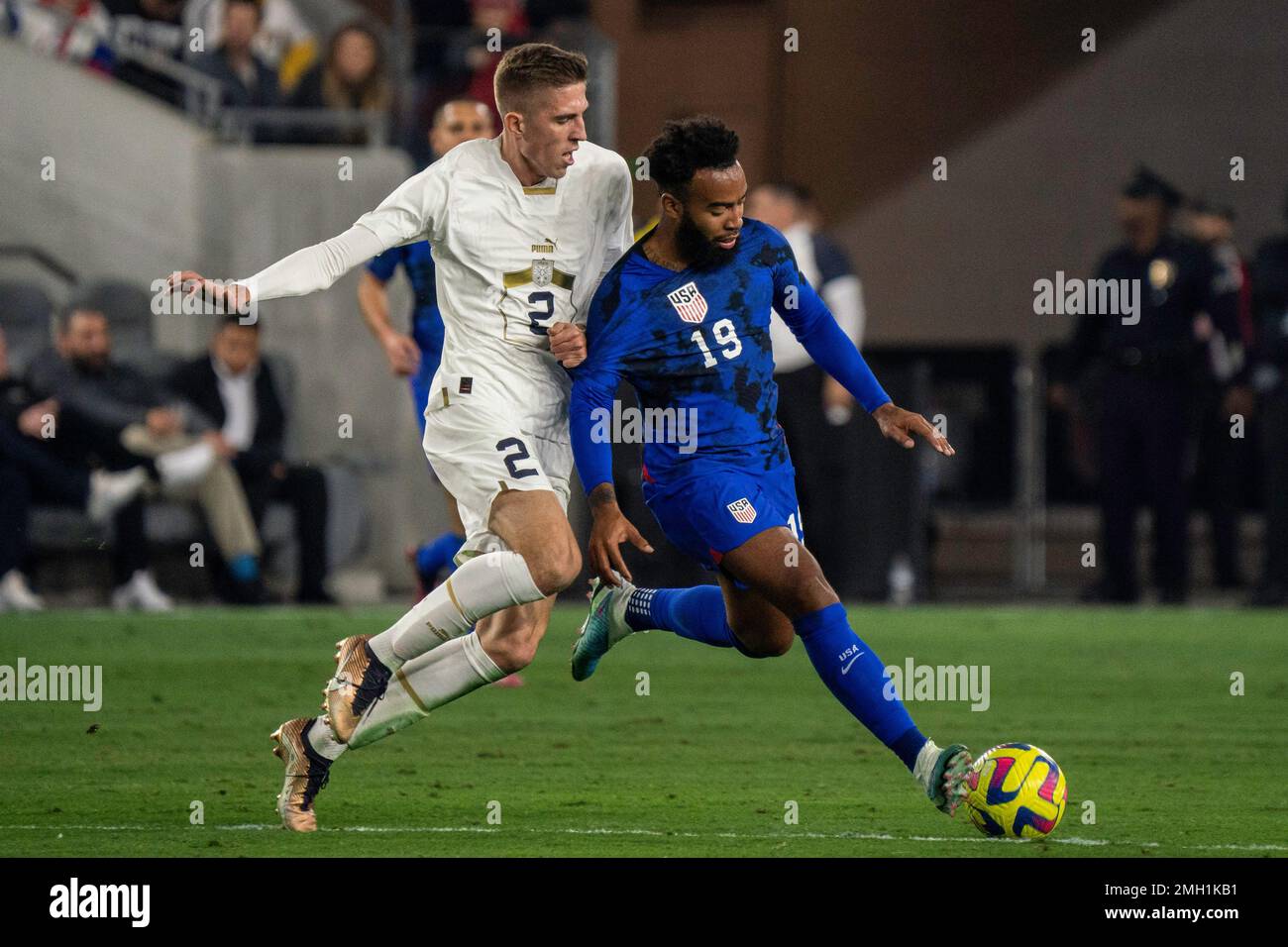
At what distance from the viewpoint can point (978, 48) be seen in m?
20.2

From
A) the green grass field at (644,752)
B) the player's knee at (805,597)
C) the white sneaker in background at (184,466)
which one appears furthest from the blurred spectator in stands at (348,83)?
the player's knee at (805,597)

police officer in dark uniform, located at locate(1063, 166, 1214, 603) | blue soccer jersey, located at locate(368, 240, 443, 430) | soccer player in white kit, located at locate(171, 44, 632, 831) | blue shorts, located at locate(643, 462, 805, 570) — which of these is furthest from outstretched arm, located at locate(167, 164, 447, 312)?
police officer in dark uniform, located at locate(1063, 166, 1214, 603)

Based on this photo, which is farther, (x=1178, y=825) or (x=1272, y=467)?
(x=1272, y=467)

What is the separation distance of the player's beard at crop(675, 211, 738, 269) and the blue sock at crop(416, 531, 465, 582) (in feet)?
11.0

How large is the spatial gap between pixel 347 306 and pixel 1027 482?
5097 millimetres

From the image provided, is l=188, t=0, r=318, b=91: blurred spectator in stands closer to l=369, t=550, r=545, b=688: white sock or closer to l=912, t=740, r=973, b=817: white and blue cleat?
l=369, t=550, r=545, b=688: white sock

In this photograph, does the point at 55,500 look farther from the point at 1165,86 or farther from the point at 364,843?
the point at 1165,86

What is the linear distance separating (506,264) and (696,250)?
1.90 ft

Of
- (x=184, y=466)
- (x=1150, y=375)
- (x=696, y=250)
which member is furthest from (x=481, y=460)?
(x=1150, y=375)

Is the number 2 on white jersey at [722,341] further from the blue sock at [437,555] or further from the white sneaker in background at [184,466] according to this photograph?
the white sneaker in background at [184,466]

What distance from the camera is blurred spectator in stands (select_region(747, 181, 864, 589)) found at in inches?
552

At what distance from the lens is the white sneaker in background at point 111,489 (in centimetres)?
1395
